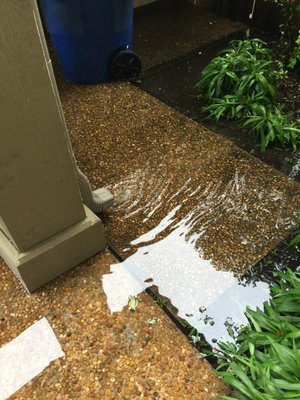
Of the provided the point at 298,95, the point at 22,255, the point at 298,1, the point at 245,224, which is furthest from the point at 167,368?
the point at 298,1

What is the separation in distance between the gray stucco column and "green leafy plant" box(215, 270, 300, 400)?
0.92 m

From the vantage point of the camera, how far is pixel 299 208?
2.28 meters

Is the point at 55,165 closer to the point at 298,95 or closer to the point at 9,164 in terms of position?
the point at 9,164

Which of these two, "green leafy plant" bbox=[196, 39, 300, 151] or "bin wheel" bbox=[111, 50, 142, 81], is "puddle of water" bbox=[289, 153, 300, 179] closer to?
"green leafy plant" bbox=[196, 39, 300, 151]

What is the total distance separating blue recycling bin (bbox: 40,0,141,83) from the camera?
280 centimetres

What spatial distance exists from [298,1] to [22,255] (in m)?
Answer: 3.53

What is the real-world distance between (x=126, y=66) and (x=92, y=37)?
447 millimetres

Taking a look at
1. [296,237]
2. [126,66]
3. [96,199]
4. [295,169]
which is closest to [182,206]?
→ [96,199]

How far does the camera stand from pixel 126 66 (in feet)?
10.9

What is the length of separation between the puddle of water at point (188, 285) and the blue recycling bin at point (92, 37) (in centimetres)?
194

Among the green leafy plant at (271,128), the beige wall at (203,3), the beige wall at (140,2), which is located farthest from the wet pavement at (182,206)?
the beige wall at (203,3)

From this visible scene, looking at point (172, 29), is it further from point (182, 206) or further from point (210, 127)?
point (182, 206)

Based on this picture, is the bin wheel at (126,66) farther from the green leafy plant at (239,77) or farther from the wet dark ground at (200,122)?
the green leafy plant at (239,77)

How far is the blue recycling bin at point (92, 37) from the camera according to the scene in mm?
2805
